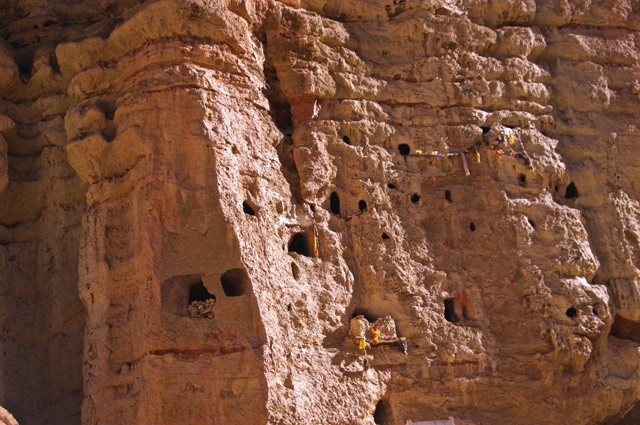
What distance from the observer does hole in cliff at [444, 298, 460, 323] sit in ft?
36.9

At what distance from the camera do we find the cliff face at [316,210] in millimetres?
9398

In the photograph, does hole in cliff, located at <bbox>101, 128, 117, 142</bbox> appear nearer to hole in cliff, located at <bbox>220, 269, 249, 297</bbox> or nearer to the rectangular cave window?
hole in cliff, located at <bbox>220, 269, 249, 297</bbox>

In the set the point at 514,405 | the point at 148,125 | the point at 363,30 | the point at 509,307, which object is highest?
the point at 363,30

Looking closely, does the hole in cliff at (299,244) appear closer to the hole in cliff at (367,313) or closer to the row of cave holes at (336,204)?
the row of cave holes at (336,204)

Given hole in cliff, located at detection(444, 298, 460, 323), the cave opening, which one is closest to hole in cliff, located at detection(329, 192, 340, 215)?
the cave opening

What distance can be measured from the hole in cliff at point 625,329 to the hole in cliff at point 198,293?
620 centimetres

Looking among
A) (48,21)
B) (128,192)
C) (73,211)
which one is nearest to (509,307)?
(128,192)

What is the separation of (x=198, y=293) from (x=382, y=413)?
2.97 m

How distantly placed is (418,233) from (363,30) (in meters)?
3.41

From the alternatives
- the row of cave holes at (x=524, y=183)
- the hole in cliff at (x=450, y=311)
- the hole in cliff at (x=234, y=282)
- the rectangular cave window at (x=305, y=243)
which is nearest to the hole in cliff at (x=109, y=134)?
the hole in cliff at (x=234, y=282)

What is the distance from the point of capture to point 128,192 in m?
10.1

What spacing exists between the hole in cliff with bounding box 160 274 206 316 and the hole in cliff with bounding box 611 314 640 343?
21.0 ft

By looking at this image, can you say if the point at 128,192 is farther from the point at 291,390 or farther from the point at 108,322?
the point at 291,390

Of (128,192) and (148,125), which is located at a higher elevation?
(148,125)
